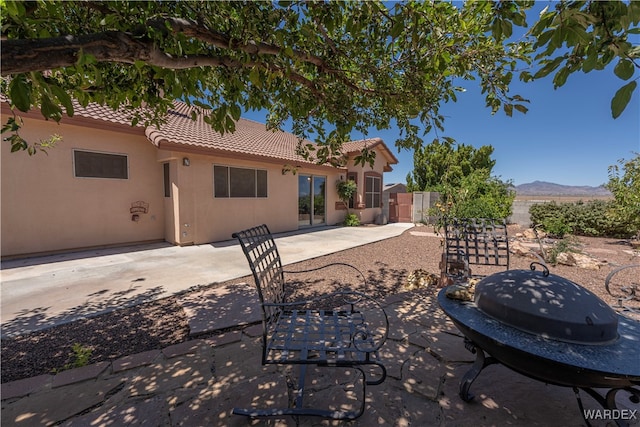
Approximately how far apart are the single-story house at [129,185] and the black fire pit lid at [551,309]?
4.49 meters

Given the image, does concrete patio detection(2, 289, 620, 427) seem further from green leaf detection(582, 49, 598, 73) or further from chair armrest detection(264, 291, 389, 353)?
green leaf detection(582, 49, 598, 73)

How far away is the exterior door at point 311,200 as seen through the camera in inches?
444

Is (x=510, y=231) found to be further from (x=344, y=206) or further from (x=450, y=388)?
(x=450, y=388)

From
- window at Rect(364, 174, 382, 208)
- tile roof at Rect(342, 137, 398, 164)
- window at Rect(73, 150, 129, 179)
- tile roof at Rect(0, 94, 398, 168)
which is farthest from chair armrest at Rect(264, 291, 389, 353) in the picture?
tile roof at Rect(342, 137, 398, 164)

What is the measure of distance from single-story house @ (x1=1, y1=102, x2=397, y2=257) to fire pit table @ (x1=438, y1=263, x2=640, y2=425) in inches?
177

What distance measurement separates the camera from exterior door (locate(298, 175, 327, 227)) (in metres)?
11.3

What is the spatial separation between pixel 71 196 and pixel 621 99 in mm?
9592

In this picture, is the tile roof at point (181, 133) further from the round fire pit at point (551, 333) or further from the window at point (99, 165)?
the round fire pit at point (551, 333)

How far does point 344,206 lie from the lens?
13391 mm

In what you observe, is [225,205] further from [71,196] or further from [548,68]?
[548,68]

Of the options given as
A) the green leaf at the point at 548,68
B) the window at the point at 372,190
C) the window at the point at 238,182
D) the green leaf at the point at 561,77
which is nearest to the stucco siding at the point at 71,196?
the window at the point at 238,182

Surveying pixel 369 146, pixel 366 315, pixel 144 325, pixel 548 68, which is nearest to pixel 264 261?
pixel 366 315

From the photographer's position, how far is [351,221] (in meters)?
13.0

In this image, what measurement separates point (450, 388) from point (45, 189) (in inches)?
359
